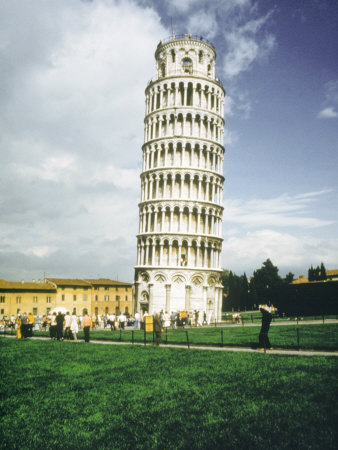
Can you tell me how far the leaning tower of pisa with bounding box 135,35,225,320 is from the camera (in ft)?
167

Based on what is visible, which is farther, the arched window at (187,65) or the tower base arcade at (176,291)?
the arched window at (187,65)

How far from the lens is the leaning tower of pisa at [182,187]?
5075cm

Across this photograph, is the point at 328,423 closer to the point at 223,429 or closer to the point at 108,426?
the point at 223,429

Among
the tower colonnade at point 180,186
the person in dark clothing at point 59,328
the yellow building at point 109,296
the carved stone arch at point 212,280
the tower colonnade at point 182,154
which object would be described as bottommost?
the yellow building at point 109,296

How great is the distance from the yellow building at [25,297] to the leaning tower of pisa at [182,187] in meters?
41.4

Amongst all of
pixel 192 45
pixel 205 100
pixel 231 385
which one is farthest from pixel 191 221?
pixel 231 385

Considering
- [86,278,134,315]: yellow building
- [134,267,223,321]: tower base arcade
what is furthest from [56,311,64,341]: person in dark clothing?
[86,278,134,315]: yellow building

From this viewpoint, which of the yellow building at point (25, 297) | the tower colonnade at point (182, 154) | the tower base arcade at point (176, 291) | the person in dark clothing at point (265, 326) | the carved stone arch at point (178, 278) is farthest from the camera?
the yellow building at point (25, 297)

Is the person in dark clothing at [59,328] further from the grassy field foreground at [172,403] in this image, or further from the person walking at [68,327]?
the grassy field foreground at [172,403]

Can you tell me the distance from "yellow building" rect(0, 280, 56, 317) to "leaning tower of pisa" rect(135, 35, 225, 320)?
1631 inches

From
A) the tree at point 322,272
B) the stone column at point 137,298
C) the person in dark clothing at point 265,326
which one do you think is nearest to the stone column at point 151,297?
the stone column at point 137,298

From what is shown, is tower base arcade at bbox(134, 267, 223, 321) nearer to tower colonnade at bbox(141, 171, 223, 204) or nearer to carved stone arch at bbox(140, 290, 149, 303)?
carved stone arch at bbox(140, 290, 149, 303)

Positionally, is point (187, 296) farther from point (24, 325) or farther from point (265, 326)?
point (265, 326)

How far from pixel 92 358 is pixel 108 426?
750 centimetres
